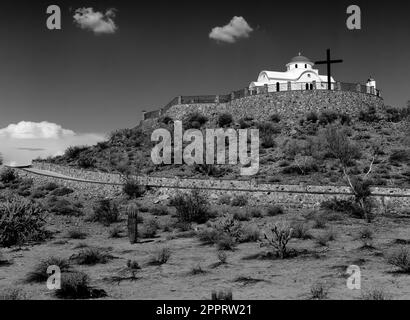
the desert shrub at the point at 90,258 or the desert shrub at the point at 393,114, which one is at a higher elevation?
the desert shrub at the point at 393,114

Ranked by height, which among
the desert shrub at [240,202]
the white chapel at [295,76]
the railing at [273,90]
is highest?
the white chapel at [295,76]

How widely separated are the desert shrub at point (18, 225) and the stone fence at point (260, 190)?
1062 centimetres

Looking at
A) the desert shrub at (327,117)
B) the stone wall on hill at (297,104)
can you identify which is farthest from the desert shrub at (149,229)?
the stone wall on hill at (297,104)

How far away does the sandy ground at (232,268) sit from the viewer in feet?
35.6

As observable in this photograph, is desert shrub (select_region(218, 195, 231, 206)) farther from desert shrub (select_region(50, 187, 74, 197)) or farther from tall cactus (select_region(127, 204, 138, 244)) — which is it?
desert shrub (select_region(50, 187, 74, 197))

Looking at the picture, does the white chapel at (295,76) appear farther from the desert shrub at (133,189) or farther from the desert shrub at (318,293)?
the desert shrub at (318,293)

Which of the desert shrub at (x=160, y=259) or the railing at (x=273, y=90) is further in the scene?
the railing at (x=273, y=90)

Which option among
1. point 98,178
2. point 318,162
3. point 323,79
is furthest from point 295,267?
point 323,79

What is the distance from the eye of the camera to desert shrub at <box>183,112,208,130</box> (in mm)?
50025

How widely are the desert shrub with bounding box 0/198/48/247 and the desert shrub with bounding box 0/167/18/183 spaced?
24002 millimetres

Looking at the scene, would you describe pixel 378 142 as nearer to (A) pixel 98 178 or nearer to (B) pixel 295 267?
(A) pixel 98 178

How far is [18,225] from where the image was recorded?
18.9 metres

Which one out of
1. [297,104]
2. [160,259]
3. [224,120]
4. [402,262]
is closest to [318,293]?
[402,262]

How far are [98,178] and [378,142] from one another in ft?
89.5
